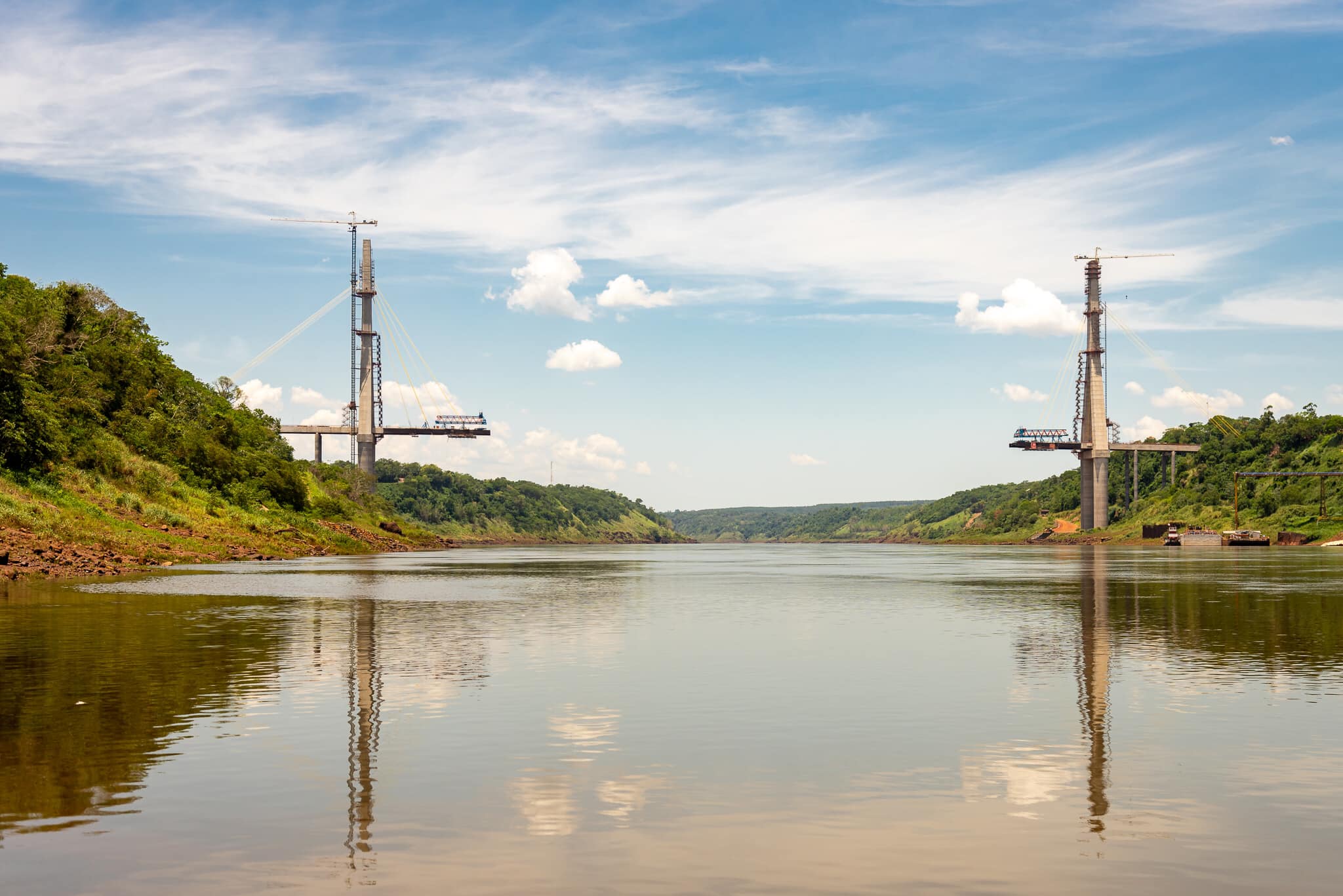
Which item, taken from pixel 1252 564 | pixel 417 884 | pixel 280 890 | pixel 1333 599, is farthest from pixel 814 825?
pixel 1252 564

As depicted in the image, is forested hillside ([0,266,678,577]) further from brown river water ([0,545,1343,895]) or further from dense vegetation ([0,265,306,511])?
brown river water ([0,545,1343,895])

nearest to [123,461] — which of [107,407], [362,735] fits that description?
[107,407]

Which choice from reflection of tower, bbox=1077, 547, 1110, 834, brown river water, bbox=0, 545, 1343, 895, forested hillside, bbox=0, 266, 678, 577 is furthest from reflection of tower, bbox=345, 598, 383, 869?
forested hillside, bbox=0, 266, 678, 577

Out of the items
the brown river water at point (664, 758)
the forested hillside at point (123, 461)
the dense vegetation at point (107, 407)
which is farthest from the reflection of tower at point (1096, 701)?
the dense vegetation at point (107, 407)

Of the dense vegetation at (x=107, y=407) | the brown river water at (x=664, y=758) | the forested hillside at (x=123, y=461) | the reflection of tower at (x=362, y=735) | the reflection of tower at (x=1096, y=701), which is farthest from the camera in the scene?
the dense vegetation at (x=107, y=407)

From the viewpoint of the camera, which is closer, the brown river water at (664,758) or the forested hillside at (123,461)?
the brown river water at (664,758)

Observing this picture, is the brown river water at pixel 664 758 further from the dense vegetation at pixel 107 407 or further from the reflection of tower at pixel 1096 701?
the dense vegetation at pixel 107 407

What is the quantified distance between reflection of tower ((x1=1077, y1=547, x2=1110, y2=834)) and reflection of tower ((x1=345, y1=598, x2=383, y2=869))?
722cm

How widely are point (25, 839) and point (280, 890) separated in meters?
3.13

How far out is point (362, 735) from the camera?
16.0m

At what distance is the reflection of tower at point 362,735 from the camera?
10984 millimetres

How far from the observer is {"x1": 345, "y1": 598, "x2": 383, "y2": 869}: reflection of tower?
10984 mm

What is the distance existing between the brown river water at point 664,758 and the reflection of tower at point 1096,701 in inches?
3.8

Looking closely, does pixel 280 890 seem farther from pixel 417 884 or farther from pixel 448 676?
pixel 448 676
